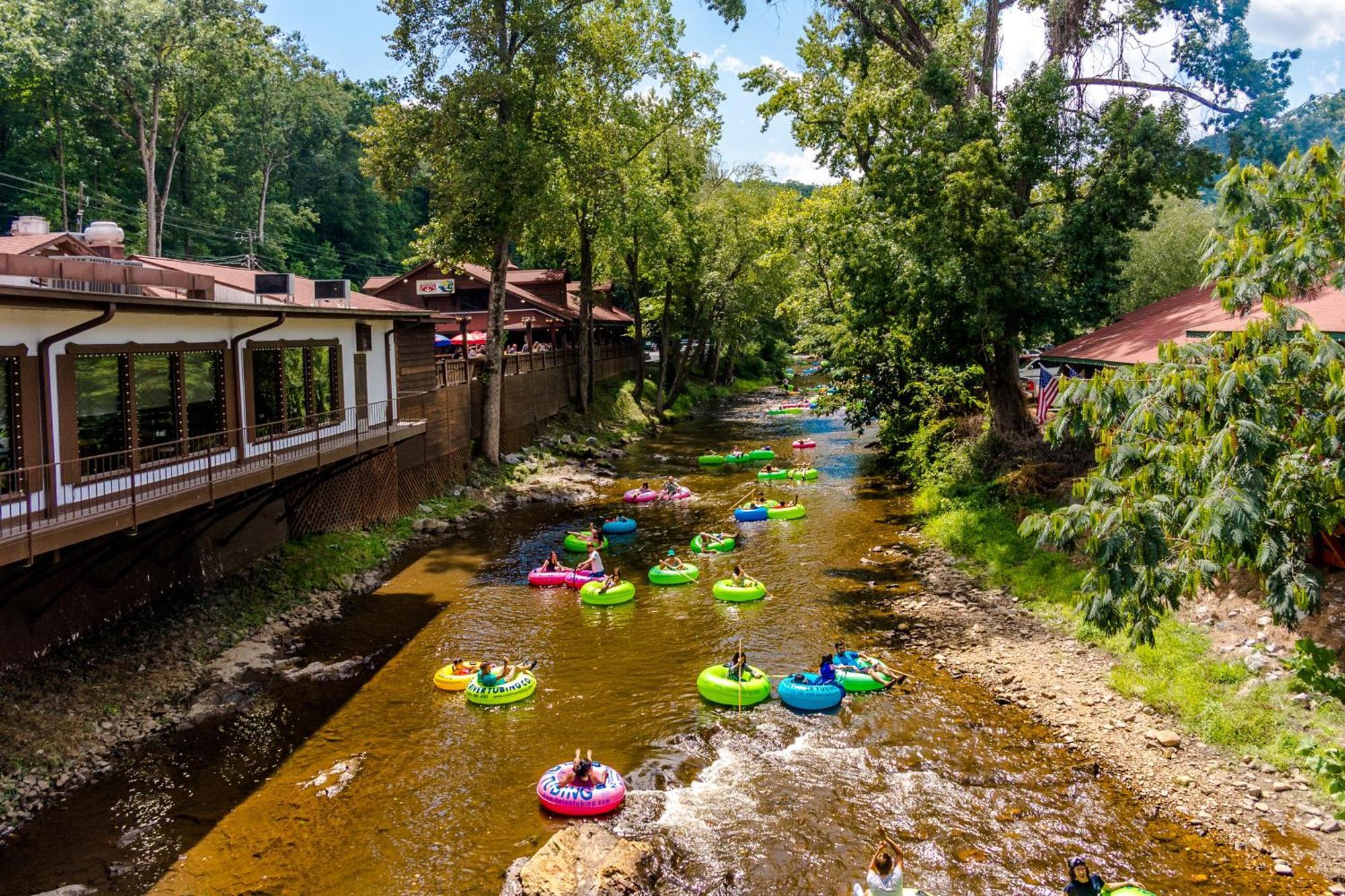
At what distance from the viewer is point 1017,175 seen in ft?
80.6

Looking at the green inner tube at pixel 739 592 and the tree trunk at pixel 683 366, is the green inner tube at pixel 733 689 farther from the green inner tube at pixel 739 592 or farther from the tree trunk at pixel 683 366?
the tree trunk at pixel 683 366

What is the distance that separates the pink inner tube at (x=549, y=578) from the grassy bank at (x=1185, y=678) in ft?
33.4

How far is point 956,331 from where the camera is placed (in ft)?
84.1

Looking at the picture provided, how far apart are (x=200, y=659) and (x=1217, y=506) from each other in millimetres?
16822

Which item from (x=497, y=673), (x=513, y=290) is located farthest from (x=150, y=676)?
(x=513, y=290)

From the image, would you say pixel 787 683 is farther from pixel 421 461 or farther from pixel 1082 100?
pixel 1082 100

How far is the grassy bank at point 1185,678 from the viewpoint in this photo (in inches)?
516

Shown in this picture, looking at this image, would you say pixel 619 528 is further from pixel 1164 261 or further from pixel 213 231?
pixel 213 231

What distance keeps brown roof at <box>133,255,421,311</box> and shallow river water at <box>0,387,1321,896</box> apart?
860 centimetres

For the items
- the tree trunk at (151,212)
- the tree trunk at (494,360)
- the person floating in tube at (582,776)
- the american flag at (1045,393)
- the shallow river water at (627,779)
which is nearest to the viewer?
the shallow river water at (627,779)

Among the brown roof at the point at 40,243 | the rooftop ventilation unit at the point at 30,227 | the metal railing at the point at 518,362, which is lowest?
the metal railing at the point at 518,362

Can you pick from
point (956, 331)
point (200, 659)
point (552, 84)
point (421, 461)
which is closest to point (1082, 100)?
point (956, 331)

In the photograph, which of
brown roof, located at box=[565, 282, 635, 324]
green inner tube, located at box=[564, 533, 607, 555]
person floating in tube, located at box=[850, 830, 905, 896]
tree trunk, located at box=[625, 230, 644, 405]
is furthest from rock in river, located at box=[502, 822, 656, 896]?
brown roof, located at box=[565, 282, 635, 324]

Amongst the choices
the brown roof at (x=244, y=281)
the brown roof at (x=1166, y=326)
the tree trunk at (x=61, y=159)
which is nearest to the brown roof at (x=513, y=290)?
the tree trunk at (x=61, y=159)
